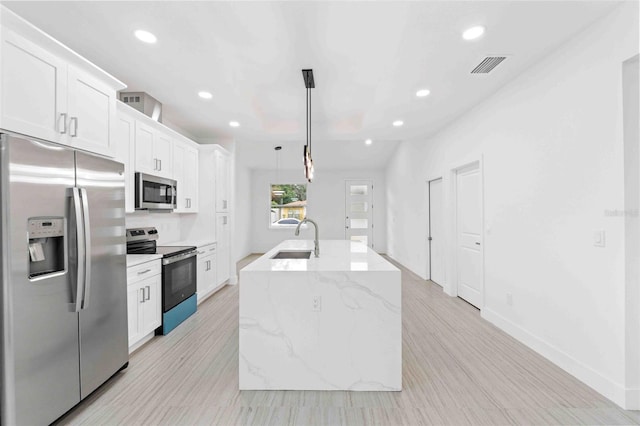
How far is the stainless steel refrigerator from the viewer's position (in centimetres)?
154

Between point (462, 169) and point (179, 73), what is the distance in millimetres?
3769

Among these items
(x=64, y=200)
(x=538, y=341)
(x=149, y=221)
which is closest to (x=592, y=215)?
(x=538, y=341)

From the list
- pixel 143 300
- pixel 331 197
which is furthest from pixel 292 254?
pixel 331 197

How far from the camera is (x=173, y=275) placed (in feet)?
10.9

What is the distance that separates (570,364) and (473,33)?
2683mm

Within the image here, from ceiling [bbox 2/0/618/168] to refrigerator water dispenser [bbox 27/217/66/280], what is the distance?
57.5 inches

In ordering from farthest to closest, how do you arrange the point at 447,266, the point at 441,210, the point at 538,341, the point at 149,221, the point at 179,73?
the point at 441,210 → the point at 447,266 → the point at 149,221 → the point at 179,73 → the point at 538,341

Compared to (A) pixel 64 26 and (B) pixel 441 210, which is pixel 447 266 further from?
(A) pixel 64 26

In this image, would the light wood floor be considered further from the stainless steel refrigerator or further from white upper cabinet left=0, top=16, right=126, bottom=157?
white upper cabinet left=0, top=16, right=126, bottom=157

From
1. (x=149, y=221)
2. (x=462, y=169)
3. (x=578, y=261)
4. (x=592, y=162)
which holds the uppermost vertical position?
(x=462, y=169)

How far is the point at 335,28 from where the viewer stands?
2.24 metres

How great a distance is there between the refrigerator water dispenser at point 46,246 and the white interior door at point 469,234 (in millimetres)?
4050

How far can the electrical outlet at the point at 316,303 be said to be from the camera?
85.0 inches

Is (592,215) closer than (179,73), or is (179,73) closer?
(592,215)
